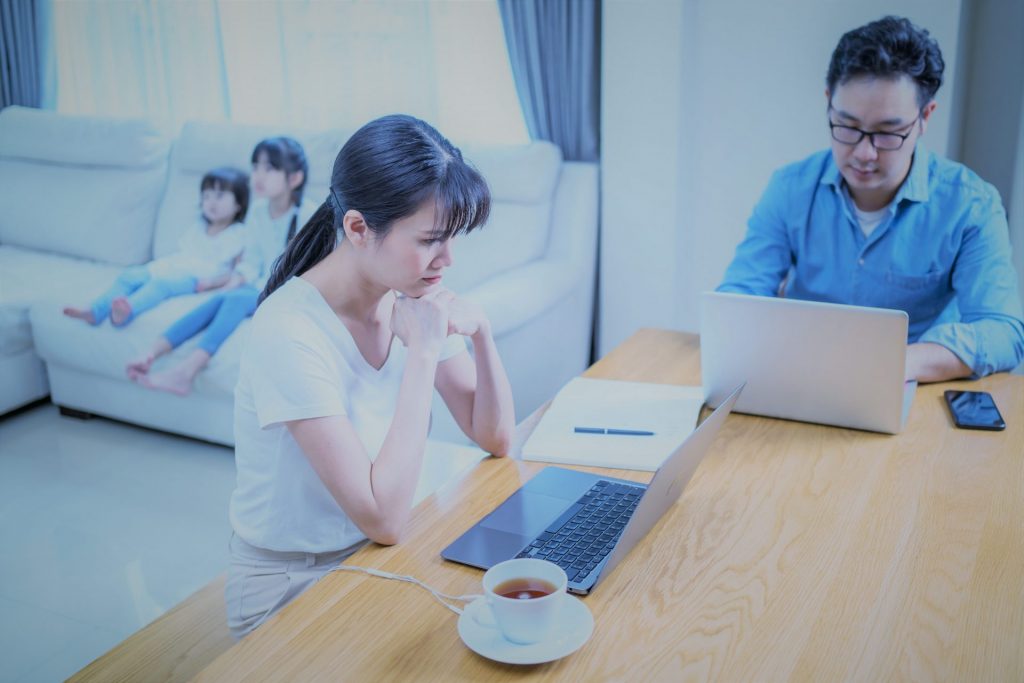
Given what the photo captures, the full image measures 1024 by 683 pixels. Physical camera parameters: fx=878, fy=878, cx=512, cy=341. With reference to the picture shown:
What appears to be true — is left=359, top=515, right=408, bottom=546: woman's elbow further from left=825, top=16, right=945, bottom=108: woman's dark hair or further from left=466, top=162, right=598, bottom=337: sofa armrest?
left=466, top=162, right=598, bottom=337: sofa armrest

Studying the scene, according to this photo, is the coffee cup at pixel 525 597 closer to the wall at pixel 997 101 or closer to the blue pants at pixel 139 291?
the wall at pixel 997 101

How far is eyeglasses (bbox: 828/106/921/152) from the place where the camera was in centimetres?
164

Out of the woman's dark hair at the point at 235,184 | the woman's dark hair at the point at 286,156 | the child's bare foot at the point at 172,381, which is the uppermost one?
the woman's dark hair at the point at 286,156

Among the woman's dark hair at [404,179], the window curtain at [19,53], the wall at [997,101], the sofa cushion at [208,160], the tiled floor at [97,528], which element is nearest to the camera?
the woman's dark hair at [404,179]

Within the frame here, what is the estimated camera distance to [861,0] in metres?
2.48

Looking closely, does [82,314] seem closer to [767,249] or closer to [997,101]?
[767,249]

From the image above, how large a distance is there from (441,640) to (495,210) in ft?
7.12

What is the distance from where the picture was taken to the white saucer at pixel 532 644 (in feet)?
2.66

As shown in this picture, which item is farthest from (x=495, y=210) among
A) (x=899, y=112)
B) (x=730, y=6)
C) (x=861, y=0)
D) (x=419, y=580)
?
(x=419, y=580)

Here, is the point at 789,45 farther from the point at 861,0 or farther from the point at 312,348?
the point at 312,348

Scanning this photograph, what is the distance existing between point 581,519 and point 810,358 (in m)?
0.46

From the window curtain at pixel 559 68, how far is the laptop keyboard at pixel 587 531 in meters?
2.06

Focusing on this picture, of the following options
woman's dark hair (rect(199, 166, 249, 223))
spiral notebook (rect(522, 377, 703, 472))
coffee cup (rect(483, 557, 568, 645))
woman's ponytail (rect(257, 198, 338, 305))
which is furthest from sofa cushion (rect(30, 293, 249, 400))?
coffee cup (rect(483, 557, 568, 645))

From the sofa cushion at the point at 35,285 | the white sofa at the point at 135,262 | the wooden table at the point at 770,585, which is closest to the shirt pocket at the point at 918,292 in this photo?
the wooden table at the point at 770,585
